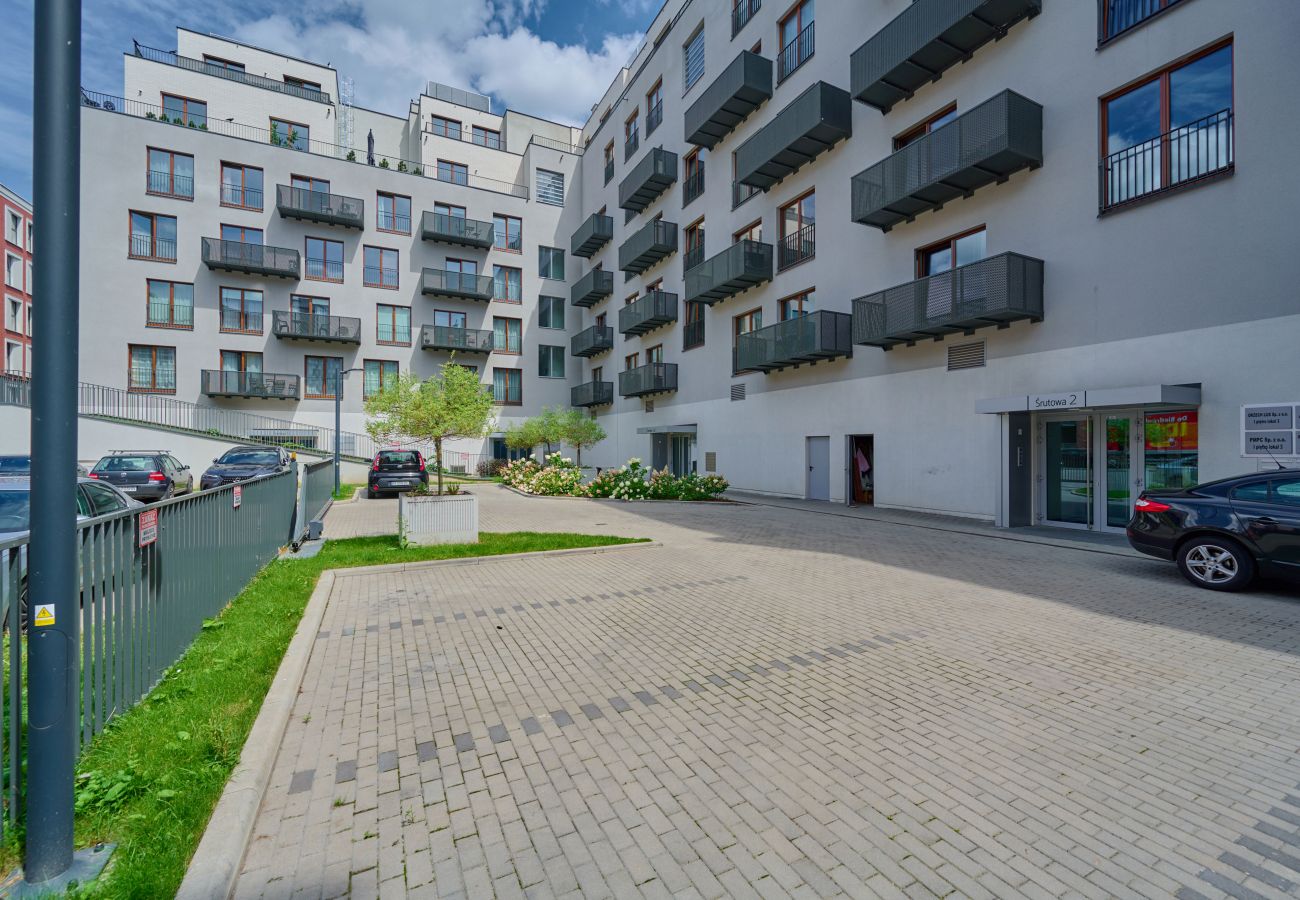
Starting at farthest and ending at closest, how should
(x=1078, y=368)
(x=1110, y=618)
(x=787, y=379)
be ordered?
1. (x=787, y=379)
2. (x=1078, y=368)
3. (x=1110, y=618)

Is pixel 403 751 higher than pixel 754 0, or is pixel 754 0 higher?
pixel 754 0

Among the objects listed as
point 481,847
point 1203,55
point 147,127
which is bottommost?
point 481,847

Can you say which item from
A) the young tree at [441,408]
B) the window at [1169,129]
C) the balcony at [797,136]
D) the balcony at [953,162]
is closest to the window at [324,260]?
the balcony at [797,136]

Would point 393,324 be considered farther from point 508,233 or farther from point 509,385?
point 508,233

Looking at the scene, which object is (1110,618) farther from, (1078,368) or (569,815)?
(1078,368)

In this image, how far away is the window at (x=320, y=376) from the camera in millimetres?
33900

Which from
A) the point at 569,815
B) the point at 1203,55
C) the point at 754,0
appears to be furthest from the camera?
the point at 754,0

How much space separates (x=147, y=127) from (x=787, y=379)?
34.5 m

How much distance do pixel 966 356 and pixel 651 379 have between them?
1653 centimetres

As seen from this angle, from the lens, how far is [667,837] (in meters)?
2.87

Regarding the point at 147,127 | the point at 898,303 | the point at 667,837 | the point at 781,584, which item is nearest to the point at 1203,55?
the point at 898,303

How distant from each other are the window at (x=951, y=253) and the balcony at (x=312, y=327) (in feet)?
97.1

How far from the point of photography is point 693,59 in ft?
93.2

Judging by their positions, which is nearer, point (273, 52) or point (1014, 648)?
point (1014, 648)
